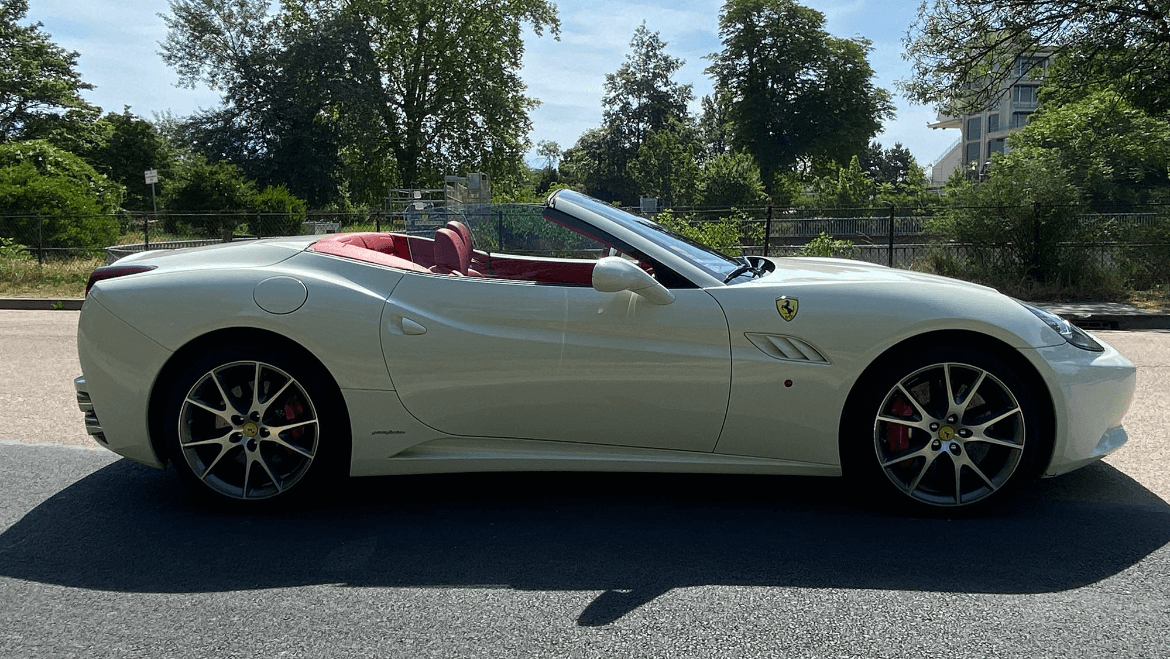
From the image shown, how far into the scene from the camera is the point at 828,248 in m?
15.6

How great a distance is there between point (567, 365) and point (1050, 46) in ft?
48.8

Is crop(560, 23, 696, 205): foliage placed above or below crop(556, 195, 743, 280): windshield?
above

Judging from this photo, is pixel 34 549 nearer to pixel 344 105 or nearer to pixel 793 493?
pixel 793 493

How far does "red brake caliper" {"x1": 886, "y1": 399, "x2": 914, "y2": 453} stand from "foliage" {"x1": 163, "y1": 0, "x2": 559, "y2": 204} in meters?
41.9

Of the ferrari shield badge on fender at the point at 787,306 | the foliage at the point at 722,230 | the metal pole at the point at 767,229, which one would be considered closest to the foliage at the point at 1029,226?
the metal pole at the point at 767,229

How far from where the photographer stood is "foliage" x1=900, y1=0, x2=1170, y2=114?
1460cm

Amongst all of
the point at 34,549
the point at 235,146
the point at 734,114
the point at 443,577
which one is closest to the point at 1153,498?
the point at 443,577

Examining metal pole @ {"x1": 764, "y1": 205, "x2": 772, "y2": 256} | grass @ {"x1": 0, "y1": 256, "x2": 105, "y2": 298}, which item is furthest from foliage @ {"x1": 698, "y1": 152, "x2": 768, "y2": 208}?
grass @ {"x1": 0, "y1": 256, "x2": 105, "y2": 298}

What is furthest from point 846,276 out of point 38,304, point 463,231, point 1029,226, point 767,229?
point 38,304

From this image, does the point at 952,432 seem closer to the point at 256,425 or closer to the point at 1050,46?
the point at 256,425

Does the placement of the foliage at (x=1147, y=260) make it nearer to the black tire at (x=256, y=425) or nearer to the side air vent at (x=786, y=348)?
the side air vent at (x=786, y=348)

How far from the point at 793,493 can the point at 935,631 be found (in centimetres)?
140

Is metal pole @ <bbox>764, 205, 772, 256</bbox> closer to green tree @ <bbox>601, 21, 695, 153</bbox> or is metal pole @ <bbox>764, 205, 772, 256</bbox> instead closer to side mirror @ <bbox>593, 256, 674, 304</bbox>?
side mirror @ <bbox>593, 256, 674, 304</bbox>

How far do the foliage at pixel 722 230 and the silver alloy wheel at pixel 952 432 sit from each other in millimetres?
11360
